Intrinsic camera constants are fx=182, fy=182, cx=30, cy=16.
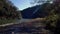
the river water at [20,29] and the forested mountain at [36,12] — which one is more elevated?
the forested mountain at [36,12]

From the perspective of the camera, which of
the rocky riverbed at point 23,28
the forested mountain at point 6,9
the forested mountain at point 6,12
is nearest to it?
the rocky riverbed at point 23,28

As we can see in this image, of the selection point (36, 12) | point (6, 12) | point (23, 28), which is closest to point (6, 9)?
point (6, 12)

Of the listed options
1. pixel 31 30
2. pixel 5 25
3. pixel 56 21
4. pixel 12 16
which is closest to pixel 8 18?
pixel 12 16

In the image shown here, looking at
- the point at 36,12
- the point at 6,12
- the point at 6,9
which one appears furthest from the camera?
the point at 6,9

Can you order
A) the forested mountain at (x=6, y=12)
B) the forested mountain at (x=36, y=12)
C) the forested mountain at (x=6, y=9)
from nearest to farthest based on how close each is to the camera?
the forested mountain at (x=36, y=12) → the forested mountain at (x=6, y=12) → the forested mountain at (x=6, y=9)

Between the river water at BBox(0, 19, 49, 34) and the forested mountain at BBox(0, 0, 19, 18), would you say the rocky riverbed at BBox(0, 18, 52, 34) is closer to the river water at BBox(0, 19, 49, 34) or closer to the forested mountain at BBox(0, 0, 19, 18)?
the river water at BBox(0, 19, 49, 34)

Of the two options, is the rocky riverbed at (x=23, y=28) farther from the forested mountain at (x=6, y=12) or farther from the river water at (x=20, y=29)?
the forested mountain at (x=6, y=12)

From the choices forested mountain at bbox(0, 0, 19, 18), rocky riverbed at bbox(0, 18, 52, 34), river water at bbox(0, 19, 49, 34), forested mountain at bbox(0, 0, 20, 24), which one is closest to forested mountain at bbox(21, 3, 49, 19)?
rocky riverbed at bbox(0, 18, 52, 34)

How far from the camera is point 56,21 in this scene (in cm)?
454

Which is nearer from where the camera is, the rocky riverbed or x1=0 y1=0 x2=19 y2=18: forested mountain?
the rocky riverbed

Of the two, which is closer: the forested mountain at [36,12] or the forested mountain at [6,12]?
the forested mountain at [36,12]

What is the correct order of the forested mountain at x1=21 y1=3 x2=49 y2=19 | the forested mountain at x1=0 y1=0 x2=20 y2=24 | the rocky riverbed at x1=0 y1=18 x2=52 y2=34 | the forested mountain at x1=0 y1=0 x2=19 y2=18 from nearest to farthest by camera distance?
the forested mountain at x1=21 y1=3 x2=49 y2=19 → the rocky riverbed at x1=0 y1=18 x2=52 y2=34 → the forested mountain at x1=0 y1=0 x2=20 y2=24 → the forested mountain at x1=0 y1=0 x2=19 y2=18

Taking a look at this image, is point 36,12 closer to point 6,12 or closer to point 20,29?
point 20,29

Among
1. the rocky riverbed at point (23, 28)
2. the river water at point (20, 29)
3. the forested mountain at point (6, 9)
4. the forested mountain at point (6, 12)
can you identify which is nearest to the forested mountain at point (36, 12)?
the rocky riverbed at point (23, 28)
